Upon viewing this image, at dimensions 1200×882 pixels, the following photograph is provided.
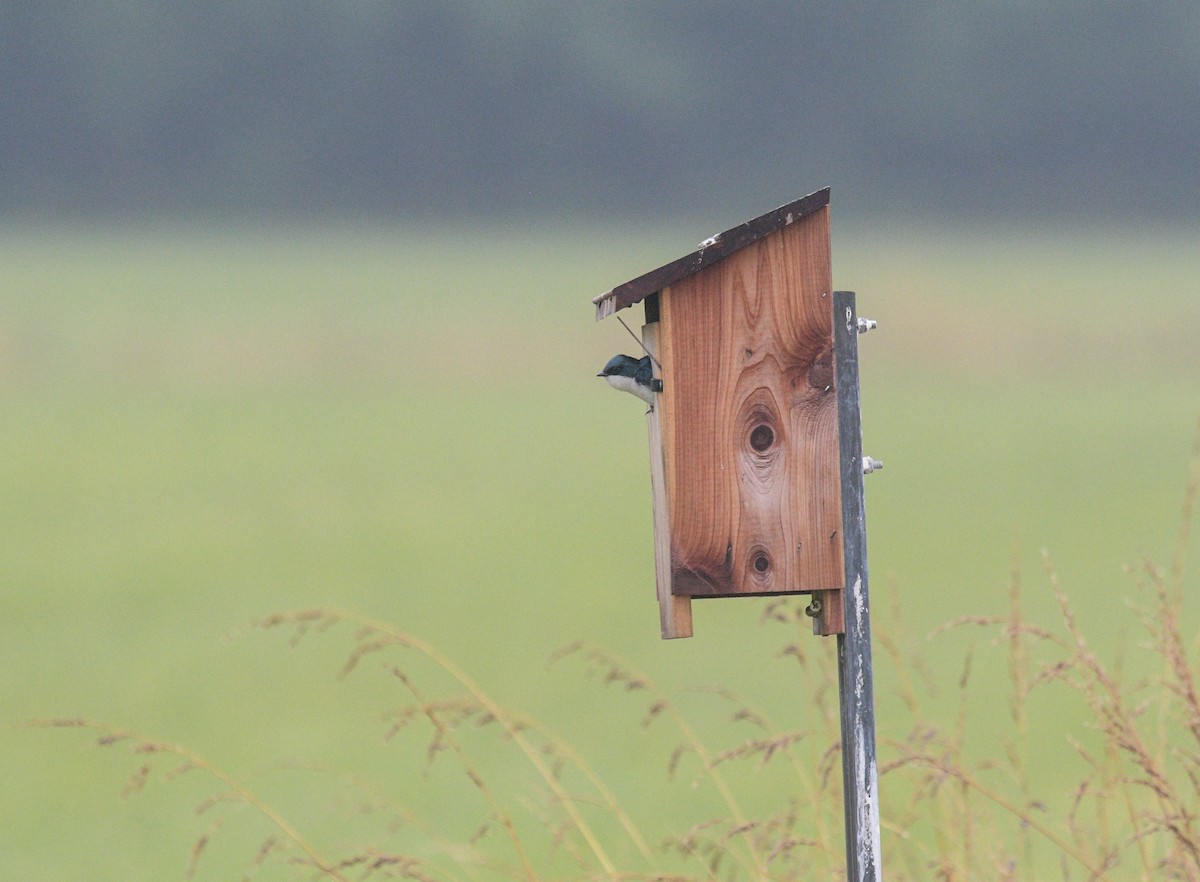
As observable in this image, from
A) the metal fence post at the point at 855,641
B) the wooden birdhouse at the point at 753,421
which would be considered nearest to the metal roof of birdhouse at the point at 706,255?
the wooden birdhouse at the point at 753,421

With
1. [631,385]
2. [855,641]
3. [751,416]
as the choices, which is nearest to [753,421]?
[751,416]

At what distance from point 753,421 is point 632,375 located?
0.16m

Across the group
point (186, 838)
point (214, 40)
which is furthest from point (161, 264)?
point (186, 838)

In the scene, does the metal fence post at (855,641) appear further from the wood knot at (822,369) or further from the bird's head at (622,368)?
the bird's head at (622,368)

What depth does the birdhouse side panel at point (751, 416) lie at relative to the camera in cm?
166

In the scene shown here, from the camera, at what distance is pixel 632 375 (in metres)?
1.70

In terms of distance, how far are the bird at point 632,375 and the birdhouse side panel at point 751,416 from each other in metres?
0.03

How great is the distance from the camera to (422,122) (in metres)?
38.7

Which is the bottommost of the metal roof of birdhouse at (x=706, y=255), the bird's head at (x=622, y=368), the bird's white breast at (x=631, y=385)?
the bird's white breast at (x=631, y=385)

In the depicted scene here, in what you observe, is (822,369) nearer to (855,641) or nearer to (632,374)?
(632,374)

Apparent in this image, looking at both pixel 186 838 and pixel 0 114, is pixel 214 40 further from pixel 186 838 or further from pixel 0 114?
pixel 186 838

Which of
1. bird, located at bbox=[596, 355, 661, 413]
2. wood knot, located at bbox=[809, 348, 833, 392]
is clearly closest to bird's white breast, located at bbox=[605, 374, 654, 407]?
bird, located at bbox=[596, 355, 661, 413]

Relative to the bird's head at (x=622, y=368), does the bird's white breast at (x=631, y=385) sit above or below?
below

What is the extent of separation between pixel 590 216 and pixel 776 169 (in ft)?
20.0
